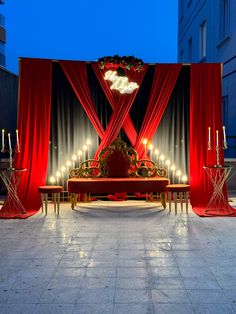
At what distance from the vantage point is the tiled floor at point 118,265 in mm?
2439

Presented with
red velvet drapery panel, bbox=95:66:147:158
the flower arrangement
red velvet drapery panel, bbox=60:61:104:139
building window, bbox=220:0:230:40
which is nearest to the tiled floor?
red velvet drapery panel, bbox=95:66:147:158

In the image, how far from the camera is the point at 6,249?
141 inches

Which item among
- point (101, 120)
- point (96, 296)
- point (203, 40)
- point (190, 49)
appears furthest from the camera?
point (190, 49)

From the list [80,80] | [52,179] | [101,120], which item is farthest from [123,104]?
[52,179]

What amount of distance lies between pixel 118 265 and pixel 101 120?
3.27 meters

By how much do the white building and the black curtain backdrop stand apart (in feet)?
5.05

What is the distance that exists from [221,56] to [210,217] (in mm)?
5204

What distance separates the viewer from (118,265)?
124 inches

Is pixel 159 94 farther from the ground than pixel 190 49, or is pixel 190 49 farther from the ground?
pixel 190 49

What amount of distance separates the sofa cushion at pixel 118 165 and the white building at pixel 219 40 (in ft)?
7.93

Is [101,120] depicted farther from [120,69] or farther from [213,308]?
[213,308]

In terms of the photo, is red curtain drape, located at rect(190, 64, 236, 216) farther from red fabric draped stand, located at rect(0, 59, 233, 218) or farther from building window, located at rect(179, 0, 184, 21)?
building window, located at rect(179, 0, 184, 21)

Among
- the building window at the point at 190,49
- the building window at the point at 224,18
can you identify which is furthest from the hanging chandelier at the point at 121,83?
the building window at the point at 190,49

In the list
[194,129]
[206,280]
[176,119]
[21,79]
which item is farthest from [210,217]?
[21,79]
